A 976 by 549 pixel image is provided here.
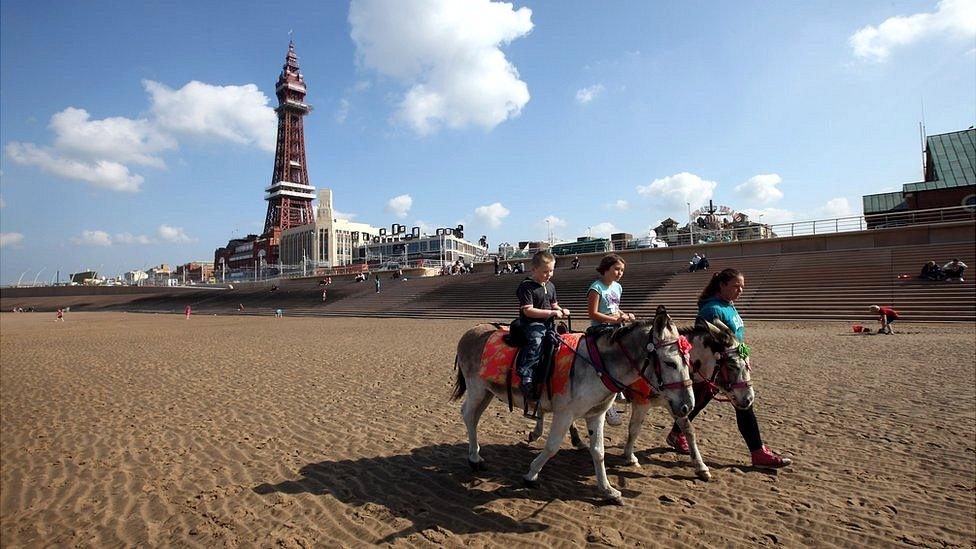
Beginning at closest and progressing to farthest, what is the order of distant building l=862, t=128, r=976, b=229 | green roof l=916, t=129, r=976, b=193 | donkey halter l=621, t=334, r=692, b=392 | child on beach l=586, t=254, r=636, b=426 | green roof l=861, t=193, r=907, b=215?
donkey halter l=621, t=334, r=692, b=392 < child on beach l=586, t=254, r=636, b=426 < distant building l=862, t=128, r=976, b=229 < green roof l=916, t=129, r=976, b=193 < green roof l=861, t=193, r=907, b=215

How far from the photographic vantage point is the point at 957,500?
13.7 feet

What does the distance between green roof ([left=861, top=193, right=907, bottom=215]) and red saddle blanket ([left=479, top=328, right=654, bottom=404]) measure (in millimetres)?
49322

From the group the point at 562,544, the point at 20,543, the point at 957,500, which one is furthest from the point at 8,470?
the point at 957,500

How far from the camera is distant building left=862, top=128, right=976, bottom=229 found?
113 ft

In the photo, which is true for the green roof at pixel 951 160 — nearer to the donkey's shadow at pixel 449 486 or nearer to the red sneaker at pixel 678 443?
the red sneaker at pixel 678 443

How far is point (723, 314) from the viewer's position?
15.1 ft

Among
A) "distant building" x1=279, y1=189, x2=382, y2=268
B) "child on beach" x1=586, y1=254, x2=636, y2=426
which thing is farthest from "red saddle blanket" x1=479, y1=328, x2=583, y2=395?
"distant building" x1=279, y1=189, x2=382, y2=268

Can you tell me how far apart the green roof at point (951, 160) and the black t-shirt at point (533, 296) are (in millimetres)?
46103

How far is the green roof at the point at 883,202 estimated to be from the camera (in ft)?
133

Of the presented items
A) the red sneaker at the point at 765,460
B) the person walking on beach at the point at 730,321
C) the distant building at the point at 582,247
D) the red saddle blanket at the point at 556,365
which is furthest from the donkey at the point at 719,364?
the distant building at the point at 582,247

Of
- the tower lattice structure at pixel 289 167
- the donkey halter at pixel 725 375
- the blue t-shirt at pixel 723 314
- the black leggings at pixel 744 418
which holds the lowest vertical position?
the black leggings at pixel 744 418

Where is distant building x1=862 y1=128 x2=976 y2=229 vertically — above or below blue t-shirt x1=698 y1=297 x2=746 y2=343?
above

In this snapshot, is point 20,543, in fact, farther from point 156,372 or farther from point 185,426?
point 156,372

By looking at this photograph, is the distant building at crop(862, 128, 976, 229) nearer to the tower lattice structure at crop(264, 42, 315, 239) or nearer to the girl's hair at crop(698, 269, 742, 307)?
the girl's hair at crop(698, 269, 742, 307)
